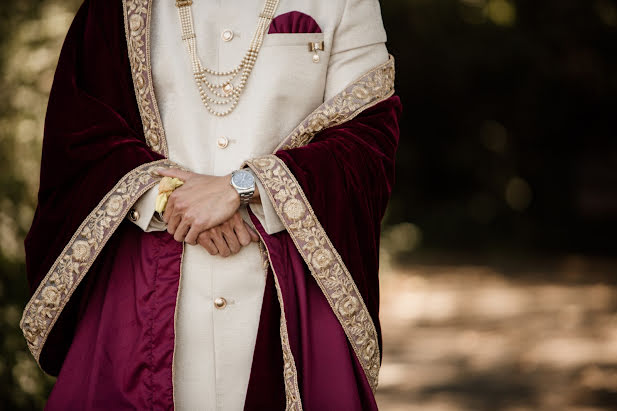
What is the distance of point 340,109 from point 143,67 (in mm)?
471

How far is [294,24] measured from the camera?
2062 mm

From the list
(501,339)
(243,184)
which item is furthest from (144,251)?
(501,339)

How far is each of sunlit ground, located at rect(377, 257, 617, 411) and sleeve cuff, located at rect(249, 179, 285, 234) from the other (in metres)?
3.33

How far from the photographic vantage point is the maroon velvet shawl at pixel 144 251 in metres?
1.94

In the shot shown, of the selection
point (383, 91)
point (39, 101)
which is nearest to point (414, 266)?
point (39, 101)

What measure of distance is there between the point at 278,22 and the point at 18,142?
2197 millimetres

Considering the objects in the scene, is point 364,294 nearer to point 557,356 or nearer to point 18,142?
point 18,142

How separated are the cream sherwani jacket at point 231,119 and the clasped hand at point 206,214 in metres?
0.05

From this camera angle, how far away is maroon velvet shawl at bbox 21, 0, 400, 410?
194 centimetres

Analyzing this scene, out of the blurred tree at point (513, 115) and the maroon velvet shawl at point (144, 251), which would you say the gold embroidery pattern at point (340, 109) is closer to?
the maroon velvet shawl at point (144, 251)

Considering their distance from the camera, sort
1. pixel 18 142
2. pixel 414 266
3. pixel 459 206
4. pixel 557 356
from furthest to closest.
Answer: pixel 459 206, pixel 414 266, pixel 557 356, pixel 18 142

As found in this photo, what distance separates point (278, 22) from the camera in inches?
81.0

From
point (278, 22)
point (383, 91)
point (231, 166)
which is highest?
point (278, 22)

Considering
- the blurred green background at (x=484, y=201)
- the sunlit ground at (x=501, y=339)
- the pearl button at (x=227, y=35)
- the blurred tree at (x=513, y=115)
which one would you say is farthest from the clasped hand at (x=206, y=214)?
the blurred tree at (x=513, y=115)
